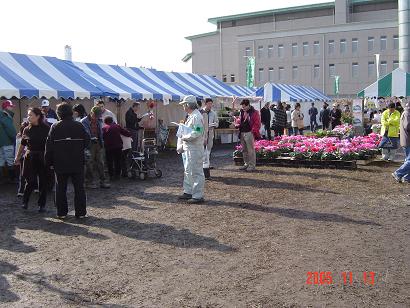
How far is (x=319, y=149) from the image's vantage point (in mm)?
13484

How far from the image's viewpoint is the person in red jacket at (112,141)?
1152cm

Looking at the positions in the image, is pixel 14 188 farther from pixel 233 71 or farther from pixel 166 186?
pixel 233 71

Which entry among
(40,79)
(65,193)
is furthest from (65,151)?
(40,79)

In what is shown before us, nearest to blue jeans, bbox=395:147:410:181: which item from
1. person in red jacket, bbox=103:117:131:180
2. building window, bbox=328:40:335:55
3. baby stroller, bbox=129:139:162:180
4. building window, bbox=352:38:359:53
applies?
baby stroller, bbox=129:139:162:180

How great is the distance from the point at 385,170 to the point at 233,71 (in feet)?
222

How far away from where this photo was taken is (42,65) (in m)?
14.7

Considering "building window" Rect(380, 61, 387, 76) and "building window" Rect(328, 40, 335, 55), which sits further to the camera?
"building window" Rect(328, 40, 335, 55)

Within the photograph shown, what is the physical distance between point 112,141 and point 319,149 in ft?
18.5

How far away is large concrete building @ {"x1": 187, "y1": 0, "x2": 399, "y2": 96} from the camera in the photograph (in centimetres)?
6686

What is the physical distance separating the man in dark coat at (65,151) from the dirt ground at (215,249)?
0.56m

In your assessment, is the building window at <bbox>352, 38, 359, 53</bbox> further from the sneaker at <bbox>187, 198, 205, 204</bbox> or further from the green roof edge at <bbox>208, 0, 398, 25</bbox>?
the sneaker at <bbox>187, 198, 205, 204</bbox>

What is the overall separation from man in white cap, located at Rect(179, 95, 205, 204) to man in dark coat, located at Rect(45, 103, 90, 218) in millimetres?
1813

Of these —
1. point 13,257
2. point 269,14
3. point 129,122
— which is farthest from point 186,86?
point 269,14

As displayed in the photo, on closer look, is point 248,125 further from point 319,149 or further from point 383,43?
point 383,43
